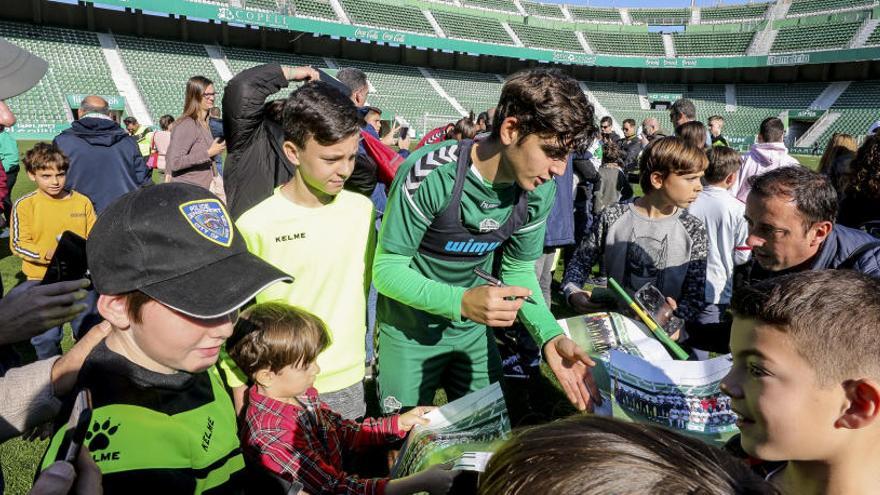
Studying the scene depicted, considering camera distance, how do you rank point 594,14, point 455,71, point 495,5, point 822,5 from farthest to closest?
1. point 594,14
2. point 495,5
3. point 455,71
4. point 822,5

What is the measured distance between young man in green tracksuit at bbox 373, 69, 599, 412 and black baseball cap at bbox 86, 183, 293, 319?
32.6 inches

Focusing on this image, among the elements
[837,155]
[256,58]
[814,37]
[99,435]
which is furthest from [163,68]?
[814,37]

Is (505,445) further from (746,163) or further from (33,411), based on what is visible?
(746,163)

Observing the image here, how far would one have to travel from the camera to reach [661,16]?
47531 mm

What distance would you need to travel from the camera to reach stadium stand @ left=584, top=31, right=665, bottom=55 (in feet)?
145

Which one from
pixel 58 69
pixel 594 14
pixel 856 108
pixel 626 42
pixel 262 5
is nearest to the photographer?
pixel 58 69

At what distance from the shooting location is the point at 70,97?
25469 millimetres

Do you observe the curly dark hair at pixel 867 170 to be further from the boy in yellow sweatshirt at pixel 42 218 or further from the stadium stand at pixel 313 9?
the stadium stand at pixel 313 9

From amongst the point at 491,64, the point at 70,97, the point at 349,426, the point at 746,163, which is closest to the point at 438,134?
the point at 746,163

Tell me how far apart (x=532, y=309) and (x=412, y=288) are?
51 cm

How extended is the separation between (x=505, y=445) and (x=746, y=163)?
661cm

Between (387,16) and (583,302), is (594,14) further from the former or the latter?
(583,302)

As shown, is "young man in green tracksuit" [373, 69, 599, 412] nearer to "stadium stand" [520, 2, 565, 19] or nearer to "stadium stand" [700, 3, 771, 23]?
"stadium stand" [520, 2, 565, 19]

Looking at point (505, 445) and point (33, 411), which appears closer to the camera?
point (505, 445)
